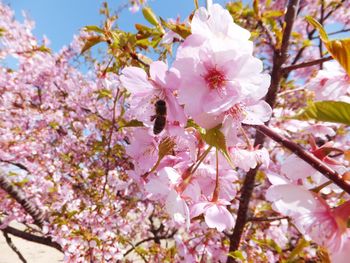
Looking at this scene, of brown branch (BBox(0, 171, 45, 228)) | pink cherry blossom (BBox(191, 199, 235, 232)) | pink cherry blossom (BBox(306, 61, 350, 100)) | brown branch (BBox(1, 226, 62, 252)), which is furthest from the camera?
brown branch (BBox(1, 226, 62, 252))

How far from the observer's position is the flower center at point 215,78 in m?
0.69

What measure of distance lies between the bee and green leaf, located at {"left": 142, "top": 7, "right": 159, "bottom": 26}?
2.05 ft

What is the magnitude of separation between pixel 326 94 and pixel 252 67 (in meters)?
0.60

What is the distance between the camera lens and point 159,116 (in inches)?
29.6

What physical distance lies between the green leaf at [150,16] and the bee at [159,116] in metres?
0.62

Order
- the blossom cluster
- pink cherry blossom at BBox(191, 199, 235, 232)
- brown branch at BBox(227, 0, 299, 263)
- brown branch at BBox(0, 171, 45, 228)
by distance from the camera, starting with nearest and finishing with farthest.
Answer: the blossom cluster → pink cherry blossom at BBox(191, 199, 235, 232) → brown branch at BBox(227, 0, 299, 263) → brown branch at BBox(0, 171, 45, 228)

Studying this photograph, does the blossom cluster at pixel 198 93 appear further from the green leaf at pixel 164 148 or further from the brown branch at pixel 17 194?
the brown branch at pixel 17 194

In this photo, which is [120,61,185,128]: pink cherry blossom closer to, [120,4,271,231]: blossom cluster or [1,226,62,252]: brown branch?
[120,4,271,231]: blossom cluster

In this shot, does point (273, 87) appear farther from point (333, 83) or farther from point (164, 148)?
point (164, 148)

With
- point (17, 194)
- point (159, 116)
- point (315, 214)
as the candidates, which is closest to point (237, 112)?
point (159, 116)

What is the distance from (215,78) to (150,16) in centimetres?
67

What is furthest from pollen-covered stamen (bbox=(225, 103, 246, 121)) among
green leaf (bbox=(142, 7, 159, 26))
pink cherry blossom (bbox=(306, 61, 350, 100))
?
green leaf (bbox=(142, 7, 159, 26))

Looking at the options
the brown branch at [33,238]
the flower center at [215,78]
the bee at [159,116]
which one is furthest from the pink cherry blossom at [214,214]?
the brown branch at [33,238]

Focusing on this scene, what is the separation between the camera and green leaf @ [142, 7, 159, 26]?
3.98 ft
